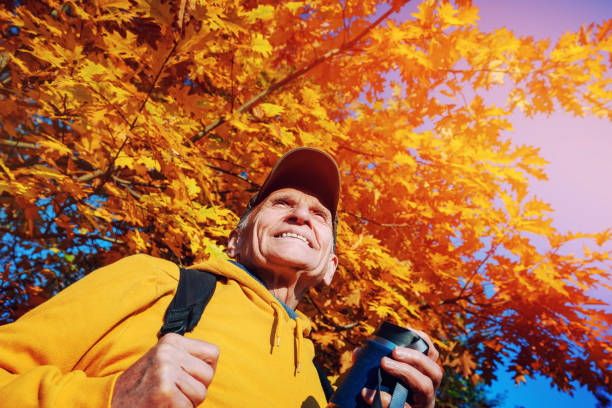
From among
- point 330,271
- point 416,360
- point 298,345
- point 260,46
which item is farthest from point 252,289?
point 260,46

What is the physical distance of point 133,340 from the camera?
40.9 inches

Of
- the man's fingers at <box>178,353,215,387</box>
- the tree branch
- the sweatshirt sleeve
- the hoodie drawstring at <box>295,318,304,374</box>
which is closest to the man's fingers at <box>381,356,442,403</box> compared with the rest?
the hoodie drawstring at <box>295,318,304,374</box>

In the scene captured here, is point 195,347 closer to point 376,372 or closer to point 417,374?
point 376,372

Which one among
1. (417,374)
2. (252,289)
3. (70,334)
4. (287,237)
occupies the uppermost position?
(287,237)

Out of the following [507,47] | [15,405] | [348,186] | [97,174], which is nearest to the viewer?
[15,405]

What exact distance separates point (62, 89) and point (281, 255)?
132cm

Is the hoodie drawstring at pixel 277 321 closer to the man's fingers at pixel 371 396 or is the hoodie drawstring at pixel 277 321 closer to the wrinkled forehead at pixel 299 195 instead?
the man's fingers at pixel 371 396

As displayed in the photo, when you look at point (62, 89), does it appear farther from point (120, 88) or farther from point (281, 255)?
point (281, 255)

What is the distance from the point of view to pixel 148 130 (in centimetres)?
161

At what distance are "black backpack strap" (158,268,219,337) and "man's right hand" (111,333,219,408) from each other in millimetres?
301

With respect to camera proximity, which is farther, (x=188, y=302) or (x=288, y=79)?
(x=288, y=79)

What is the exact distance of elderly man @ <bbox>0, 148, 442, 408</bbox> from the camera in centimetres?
76

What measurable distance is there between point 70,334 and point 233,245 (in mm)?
1242

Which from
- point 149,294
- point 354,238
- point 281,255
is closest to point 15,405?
point 149,294
